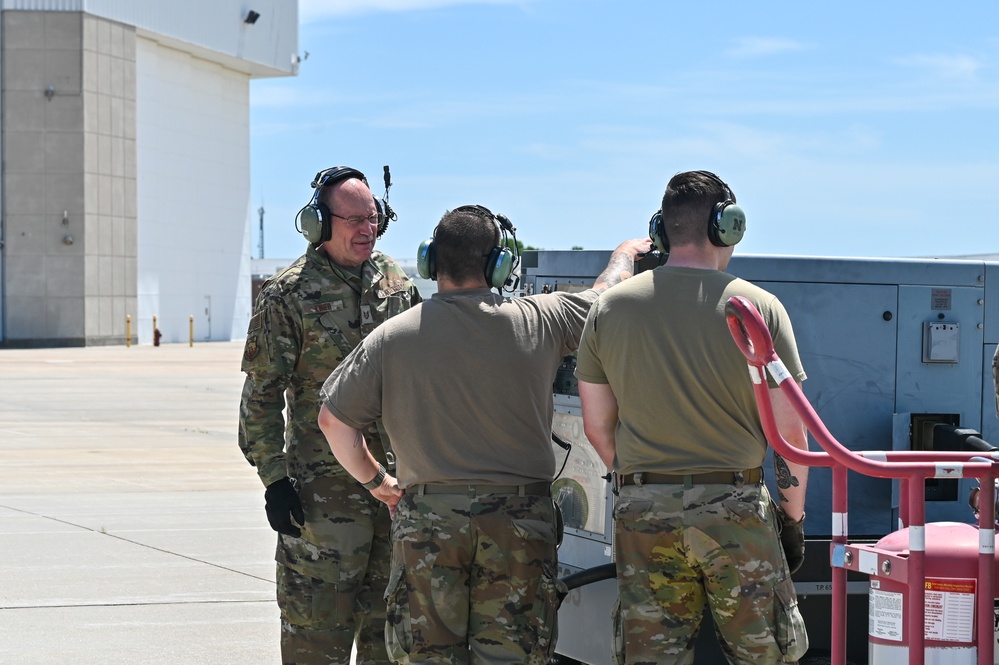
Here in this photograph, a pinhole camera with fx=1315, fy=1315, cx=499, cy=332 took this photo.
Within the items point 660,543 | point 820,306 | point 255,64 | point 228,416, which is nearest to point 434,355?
point 660,543

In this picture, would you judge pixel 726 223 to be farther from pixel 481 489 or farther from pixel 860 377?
pixel 860 377

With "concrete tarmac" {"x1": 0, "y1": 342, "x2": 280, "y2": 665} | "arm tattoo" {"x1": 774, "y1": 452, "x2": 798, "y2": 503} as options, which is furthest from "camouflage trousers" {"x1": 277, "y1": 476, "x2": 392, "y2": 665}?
"concrete tarmac" {"x1": 0, "y1": 342, "x2": 280, "y2": 665}

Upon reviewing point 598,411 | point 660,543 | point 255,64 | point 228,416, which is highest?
point 255,64

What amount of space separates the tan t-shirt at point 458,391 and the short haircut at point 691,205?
0.59 meters

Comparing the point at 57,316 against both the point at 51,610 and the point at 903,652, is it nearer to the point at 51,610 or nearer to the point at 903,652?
the point at 51,610

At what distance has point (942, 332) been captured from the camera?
4.96 meters

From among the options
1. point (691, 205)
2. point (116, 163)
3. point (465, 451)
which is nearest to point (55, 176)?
point (116, 163)

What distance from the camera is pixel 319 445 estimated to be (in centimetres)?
496

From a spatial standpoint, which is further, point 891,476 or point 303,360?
point 303,360

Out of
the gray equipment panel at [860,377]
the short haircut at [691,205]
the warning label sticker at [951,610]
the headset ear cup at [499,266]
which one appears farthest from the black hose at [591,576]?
the warning label sticker at [951,610]

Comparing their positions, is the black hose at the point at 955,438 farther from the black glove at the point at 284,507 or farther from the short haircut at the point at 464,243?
the black glove at the point at 284,507

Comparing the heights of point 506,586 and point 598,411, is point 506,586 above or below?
below

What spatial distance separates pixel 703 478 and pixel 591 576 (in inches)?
37.3

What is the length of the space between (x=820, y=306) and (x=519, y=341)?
1.33 metres
